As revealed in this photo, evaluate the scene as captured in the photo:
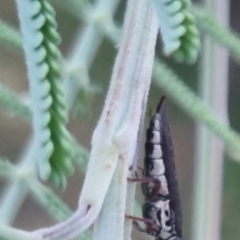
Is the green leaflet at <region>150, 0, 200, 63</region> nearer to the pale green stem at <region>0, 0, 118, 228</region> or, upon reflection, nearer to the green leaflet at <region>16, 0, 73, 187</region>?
the green leaflet at <region>16, 0, 73, 187</region>

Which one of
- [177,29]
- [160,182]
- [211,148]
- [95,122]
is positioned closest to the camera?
[177,29]

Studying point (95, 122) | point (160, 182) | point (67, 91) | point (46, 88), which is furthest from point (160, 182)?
point (95, 122)

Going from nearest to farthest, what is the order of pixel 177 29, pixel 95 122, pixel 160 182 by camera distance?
pixel 177 29 < pixel 160 182 < pixel 95 122

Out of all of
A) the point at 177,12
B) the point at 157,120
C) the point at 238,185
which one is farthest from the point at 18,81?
the point at 177,12

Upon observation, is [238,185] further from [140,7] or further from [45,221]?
[140,7]

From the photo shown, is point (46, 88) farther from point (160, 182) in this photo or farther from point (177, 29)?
point (160, 182)

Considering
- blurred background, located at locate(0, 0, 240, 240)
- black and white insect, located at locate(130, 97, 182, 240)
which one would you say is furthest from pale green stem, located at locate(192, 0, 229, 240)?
blurred background, located at locate(0, 0, 240, 240)

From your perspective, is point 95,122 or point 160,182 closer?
point 160,182
